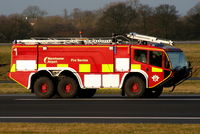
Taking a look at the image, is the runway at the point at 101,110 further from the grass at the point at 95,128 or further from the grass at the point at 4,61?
the grass at the point at 4,61

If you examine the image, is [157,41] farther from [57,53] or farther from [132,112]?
[132,112]

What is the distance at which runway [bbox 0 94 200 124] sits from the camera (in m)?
16.6

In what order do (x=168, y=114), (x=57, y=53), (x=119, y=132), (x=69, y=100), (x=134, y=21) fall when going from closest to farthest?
(x=119, y=132), (x=168, y=114), (x=69, y=100), (x=57, y=53), (x=134, y=21)

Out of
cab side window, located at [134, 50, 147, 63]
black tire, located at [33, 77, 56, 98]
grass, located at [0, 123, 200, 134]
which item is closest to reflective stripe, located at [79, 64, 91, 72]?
black tire, located at [33, 77, 56, 98]

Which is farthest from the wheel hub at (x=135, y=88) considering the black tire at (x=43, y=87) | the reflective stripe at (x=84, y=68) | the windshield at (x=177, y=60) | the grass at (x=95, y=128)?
the grass at (x=95, y=128)

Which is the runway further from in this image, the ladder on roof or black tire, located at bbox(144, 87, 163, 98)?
the ladder on roof

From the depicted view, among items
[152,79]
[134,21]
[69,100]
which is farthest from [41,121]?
[134,21]

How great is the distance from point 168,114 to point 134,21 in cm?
5651

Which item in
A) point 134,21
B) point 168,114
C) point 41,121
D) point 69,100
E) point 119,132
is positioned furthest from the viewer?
point 134,21

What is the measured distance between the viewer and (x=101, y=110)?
757 inches

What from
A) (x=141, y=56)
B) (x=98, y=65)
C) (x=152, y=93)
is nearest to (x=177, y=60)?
(x=141, y=56)

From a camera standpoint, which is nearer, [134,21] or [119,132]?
[119,132]

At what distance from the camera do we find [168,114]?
1769 cm

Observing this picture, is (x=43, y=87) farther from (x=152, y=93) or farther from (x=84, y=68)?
(x=152, y=93)
